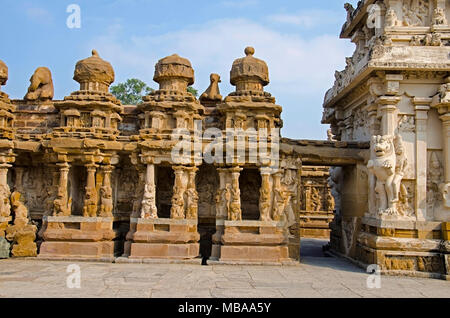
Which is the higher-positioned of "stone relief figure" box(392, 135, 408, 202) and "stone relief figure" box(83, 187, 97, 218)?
"stone relief figure" box(392, 135, 408, 202)

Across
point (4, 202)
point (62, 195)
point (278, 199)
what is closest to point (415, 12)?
point (278, 199)

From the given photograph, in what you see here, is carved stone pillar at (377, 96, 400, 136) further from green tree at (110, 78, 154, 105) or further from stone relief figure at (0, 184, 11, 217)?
green tree at (110, 78, 154, 105)

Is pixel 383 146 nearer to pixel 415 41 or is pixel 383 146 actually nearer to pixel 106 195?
pixel 415 41

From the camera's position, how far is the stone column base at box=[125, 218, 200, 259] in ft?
31.8

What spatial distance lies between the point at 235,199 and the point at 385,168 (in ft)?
10.7

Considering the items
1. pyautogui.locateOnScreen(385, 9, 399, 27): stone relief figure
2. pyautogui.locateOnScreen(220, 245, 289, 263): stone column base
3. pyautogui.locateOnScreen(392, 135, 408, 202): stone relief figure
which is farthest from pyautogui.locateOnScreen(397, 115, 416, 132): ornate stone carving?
pyautogui.locateOnScreen(220, 245, 289, 263): stone column base

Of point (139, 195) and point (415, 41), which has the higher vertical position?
point (415, 41)

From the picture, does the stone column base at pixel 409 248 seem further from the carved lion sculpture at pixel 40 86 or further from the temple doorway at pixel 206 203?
the carved lion sculpture at pixel 40 86

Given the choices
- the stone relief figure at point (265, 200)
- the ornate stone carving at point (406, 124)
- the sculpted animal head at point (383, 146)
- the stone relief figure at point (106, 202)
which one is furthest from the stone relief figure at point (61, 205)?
the ornate stone carving at point (406, 124)

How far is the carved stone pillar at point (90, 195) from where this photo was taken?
10.1m

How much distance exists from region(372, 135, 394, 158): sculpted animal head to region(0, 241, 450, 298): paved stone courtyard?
2.46 metres

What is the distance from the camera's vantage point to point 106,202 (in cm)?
1024

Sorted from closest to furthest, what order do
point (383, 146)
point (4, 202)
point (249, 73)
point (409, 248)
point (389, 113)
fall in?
point (409, 248) → point (383, 146) → point (389, 113) → point (4, 202) → point (249, 73)
